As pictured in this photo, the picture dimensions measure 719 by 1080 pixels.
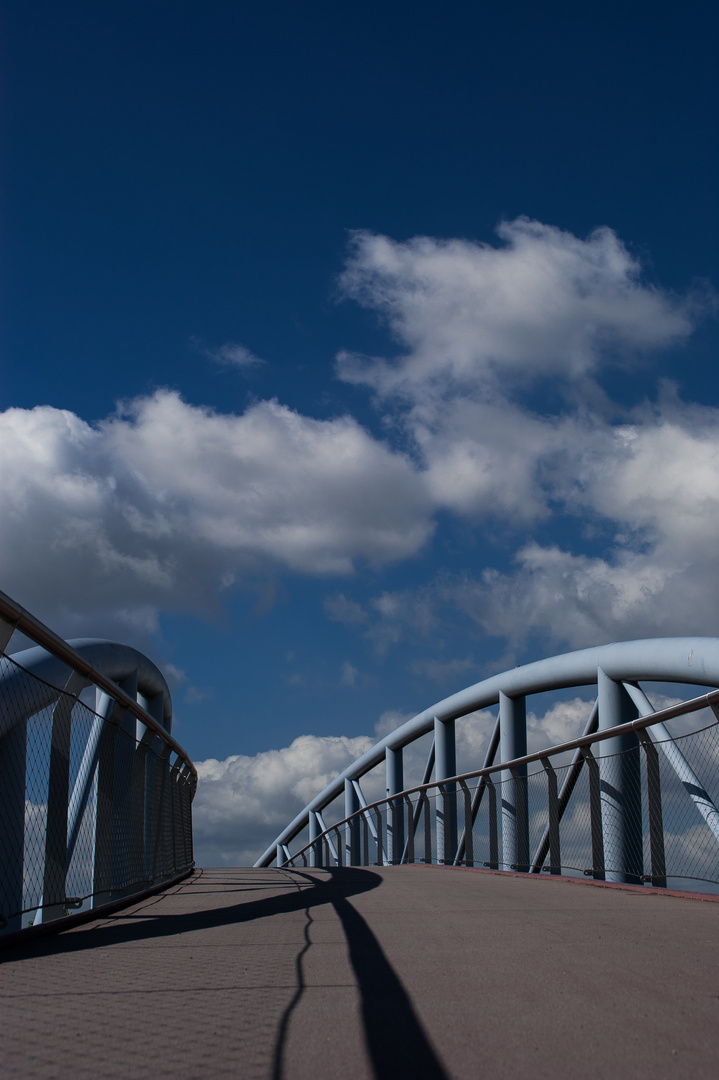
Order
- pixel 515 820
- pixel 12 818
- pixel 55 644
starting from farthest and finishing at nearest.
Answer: pixel 515 820
pixel 55 644
pixel 12 818

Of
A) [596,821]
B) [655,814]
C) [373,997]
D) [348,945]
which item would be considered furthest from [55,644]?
[596,821]

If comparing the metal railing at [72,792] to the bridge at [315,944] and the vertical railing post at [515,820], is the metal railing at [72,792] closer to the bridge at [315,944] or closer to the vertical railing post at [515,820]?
the bridge at [315,944]

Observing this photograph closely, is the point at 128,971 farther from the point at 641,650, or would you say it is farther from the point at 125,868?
the point at 641,650

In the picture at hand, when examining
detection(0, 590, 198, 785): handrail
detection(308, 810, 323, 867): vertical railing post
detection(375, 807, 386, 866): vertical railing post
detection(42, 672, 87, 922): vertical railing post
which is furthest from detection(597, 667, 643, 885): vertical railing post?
detection(308, 810, 323, 867): vertical railing post

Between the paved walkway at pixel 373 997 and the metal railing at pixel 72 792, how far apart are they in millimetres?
319

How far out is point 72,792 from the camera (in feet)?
19.3

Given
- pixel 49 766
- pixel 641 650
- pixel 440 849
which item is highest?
pixel 641 650

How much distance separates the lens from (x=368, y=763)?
116ft

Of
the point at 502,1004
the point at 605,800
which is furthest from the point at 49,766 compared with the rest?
the point at 605,800

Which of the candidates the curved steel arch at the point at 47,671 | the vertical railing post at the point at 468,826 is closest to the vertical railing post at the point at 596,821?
the curved steel arch at the point at 47,671

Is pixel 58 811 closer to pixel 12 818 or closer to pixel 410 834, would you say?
pixel 12 818

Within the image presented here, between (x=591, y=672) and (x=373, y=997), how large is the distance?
14489mm

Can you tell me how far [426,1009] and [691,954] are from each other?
169 centimetres

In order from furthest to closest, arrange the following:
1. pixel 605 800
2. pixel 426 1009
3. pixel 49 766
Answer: pixel 605 800 → pixel 49 766 → pixel 426 1009
